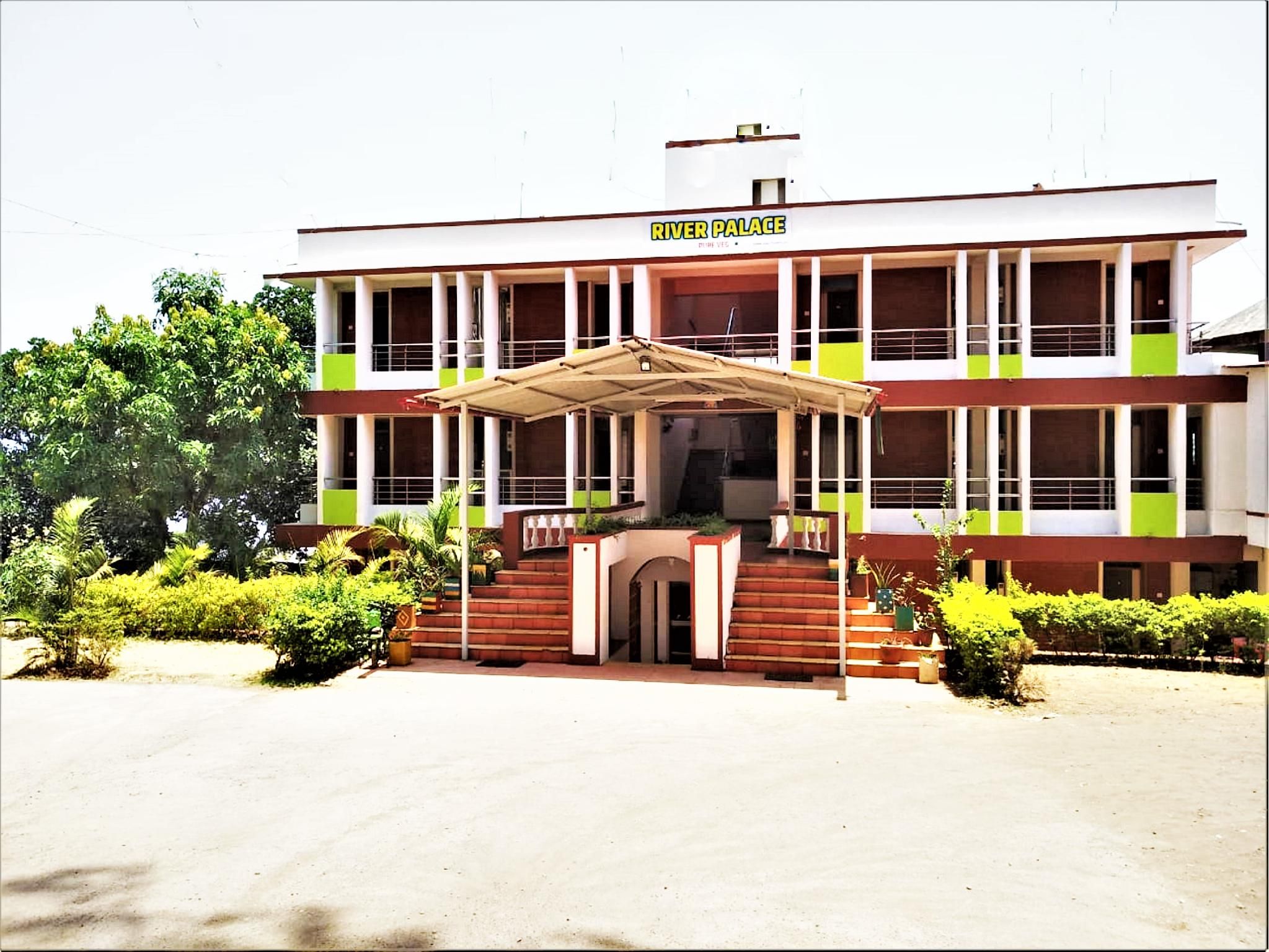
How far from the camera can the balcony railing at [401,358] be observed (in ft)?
63.8

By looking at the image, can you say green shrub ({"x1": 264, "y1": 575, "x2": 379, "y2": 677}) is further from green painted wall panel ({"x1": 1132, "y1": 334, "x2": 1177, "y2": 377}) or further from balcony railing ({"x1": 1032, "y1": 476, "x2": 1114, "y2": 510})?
green painted wall panel ({"x1": 1132, "y1": 334, "x2": 1177, "y2": 377})

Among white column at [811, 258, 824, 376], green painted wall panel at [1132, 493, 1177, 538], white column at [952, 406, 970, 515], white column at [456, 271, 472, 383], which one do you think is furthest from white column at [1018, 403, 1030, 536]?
white column at [456, 271, 472, 383]

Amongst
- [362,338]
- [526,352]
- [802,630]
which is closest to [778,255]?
[526,352]

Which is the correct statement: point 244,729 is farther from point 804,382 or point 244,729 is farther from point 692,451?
point 692,451

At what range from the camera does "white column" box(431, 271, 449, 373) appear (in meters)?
18.5

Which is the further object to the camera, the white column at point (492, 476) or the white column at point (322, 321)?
the white column at point (322, 321)

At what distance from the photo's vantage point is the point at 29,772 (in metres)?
4.79

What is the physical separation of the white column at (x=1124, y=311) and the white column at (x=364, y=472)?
47.9 ft

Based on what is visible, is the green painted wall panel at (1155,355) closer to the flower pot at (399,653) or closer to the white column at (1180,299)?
the white column at (1180,299)

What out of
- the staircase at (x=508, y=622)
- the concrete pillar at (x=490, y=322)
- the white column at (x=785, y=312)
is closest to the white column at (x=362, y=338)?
the concrete pillar at (x=490, y=322)

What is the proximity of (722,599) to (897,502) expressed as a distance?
6919 mm

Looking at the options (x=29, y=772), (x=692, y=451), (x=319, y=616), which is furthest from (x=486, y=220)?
(x=29, y=772)

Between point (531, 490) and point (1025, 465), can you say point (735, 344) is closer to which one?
point (531, 490)

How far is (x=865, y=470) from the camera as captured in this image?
17.2m
